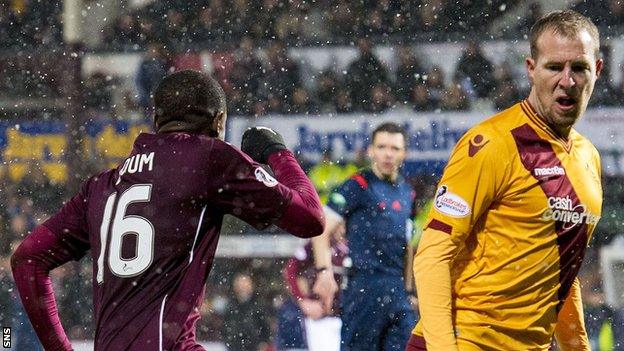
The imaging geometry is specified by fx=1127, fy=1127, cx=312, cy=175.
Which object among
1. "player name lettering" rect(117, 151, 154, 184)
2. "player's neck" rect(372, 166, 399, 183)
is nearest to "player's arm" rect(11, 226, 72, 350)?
"player name lettering" rect(117, 151, 154, 184)

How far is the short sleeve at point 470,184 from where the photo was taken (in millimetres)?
3145

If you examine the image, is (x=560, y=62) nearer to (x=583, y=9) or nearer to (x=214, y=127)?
(x=214, y=127)

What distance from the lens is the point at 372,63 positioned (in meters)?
10.9

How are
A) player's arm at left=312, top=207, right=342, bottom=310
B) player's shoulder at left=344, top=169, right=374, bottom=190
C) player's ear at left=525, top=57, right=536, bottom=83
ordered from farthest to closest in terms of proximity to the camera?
player's shoulder at left=344, top=169, right=374, bottom=190 → player's arm at left=312, top=207, right=342, bottom=310 → player's ear at left=525, top=57, right=536, bottom=83

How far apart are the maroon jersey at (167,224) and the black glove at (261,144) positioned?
0.71 feet

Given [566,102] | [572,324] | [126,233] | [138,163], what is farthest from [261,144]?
[572,324]

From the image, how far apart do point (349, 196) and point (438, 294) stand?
4.13 metres

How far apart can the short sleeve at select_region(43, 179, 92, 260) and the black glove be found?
50cm

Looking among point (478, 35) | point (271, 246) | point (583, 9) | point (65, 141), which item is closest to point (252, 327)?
point (271, 246)

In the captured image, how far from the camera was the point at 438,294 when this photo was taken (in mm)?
3160

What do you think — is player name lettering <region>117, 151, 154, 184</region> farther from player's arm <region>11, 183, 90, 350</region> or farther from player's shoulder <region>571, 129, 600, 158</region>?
player's shoulder <region>571, 129, 600, 158</region>

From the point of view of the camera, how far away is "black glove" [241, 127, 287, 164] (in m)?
3.48

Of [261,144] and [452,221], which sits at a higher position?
[261,144]

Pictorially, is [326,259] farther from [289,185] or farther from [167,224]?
[167,224]
